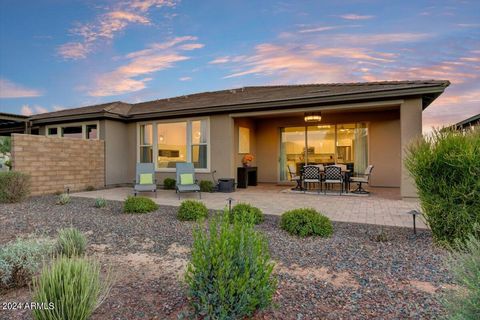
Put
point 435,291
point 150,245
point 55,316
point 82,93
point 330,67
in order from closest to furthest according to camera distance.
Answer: point 55,316
point 435,291
point 150,245
point 330,67
point 82,93

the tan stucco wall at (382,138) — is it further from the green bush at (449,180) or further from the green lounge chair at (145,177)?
the green bush at (449,180)

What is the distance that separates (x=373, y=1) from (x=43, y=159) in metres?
11.6

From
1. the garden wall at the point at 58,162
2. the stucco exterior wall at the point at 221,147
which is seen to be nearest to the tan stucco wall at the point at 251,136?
the stucco exterior wall at the point at 221,147

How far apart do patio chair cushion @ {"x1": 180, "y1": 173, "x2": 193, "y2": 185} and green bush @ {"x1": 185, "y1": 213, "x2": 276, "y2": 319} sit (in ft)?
22.2

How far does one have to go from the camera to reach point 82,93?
500 inches

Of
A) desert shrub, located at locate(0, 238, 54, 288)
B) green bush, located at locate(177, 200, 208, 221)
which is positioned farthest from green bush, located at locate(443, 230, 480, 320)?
green bush, located at locate(177, 200, 208, 221)

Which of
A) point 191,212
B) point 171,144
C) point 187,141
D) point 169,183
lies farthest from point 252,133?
point 191,212

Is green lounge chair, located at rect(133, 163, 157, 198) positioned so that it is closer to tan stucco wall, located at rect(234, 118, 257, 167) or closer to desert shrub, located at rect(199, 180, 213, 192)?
desert shrub, located at rect(199, 180, 213, 192)

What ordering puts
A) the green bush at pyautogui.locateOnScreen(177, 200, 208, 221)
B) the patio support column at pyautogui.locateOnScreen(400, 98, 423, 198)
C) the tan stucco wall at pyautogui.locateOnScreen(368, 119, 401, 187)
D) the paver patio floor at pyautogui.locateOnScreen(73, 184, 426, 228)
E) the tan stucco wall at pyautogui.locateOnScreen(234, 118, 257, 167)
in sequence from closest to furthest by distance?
the paver patio floor at pyautogui.locateOnScreen(73, 184, 426, 228), the green bush at pyautogui.locateOnScreen(177, 200, 208, 221), the patio support column at pyautogui.locateOnScreen(400, 98, 423, 198), the tan stucco wall at pyautogui.locateOnScreen(368, 119, 401, 187), the tan stucco wall at pyautogui.locateOnScreen(234, 118, 257, 167)

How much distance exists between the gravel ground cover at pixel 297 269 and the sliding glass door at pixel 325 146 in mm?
6521

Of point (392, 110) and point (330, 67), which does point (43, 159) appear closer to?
point (330, 67)

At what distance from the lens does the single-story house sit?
Result: 378 inches

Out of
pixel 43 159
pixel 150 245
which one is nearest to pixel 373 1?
pixel 150 245

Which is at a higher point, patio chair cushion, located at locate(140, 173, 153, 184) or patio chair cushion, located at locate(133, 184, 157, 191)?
patio chair cushion, located at locate(140, 173, 153, 184)
